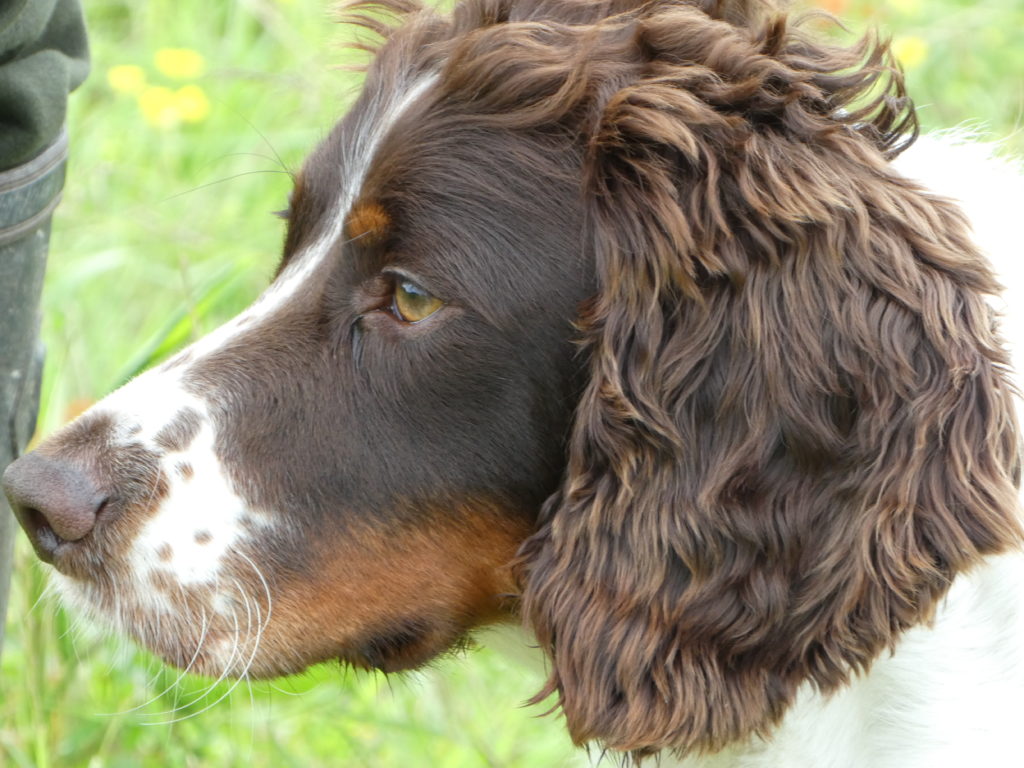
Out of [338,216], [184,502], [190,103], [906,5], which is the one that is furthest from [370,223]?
[906,5]

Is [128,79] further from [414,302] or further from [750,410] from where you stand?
[750,410]

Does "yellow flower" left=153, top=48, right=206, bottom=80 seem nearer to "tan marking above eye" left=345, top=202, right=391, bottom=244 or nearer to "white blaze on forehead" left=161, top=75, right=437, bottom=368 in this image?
"white blaze on forehead" left=161, top=75, right=437, bottom=368

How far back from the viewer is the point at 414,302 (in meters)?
2.61

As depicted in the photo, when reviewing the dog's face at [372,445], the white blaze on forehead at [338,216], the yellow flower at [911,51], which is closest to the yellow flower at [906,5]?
the yellow flower at [911,51]

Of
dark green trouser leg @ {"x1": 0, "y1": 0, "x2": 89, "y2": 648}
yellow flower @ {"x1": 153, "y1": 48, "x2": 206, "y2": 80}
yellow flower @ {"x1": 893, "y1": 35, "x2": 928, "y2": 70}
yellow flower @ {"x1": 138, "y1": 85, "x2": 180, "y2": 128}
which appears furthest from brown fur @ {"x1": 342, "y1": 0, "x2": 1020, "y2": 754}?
yellow flower @ {"x1": 153, "y1": 48, "x2": 206, "y2": 80}

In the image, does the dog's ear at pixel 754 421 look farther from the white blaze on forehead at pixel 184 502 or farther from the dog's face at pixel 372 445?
the white blaze on forehead at pixel 184 502

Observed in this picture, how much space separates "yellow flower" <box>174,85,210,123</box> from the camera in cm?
538

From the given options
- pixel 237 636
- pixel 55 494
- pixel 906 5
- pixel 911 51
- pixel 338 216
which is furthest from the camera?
pixel 906 5

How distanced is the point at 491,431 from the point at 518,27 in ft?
2.58

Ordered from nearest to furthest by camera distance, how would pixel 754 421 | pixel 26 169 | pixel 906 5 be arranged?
pixel 754 421 < pixel 26 169 < pixel 906 5

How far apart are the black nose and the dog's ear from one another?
791mm

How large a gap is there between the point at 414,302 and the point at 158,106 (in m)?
3.14

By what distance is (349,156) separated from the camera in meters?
2.83

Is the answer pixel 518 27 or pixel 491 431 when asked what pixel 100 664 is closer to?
pixel 491 431
